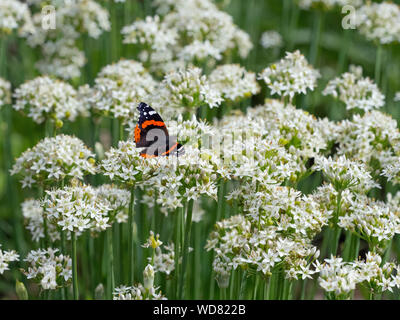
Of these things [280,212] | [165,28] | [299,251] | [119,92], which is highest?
[165,28]

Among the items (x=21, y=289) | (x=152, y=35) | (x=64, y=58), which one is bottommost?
(x=21, y=289)

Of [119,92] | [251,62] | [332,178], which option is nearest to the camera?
[332,178]

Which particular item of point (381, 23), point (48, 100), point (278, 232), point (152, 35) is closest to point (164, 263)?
point (278, 232)

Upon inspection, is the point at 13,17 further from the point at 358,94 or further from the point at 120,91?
the point at 358,94

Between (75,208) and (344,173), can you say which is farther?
(344,173)

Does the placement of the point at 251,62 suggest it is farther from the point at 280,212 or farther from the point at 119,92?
the point at 280,212

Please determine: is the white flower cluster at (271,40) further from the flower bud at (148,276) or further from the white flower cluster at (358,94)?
the flower bud at (148,276)
